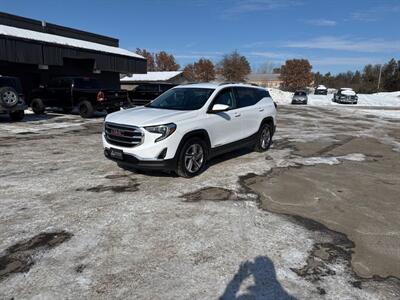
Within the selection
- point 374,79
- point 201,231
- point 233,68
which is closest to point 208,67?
point 233,68

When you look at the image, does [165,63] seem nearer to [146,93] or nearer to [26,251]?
[146,93]

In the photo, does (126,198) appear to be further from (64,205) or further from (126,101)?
(126,101)

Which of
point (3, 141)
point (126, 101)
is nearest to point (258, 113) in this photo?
point (3, 141)

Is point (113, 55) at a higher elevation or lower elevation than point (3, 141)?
higher

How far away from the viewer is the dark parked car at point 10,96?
42.3 ft

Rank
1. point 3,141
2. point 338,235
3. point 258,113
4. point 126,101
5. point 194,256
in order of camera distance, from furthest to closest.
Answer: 1. point 126,101
2. point 3,141
3. point 258,113
4. point 338,235
5. point 194,256

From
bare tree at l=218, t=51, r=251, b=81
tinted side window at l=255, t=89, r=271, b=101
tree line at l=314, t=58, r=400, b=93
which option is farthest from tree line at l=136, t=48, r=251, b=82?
tinted side window at l=255, t=89, r=271, b=101

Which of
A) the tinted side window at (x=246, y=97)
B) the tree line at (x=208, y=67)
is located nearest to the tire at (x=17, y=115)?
the tinted side window at (x=246, y=97)

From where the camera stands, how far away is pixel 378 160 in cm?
929

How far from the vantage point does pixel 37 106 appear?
17.7 metres

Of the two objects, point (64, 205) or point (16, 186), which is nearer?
point (64, 205)

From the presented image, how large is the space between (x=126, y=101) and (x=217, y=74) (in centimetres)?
6793

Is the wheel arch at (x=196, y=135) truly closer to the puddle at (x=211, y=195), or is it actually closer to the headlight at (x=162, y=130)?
the headlight at (x=162, y=130)

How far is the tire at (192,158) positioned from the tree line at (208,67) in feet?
217
